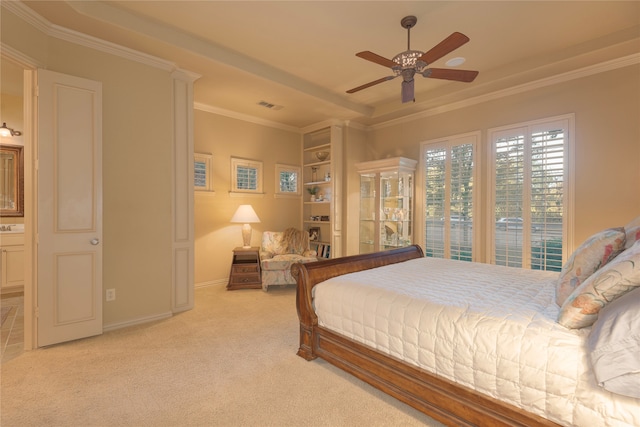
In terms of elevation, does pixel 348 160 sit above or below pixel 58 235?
above

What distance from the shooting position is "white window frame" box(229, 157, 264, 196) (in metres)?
5.11

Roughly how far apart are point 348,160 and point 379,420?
4279 mm

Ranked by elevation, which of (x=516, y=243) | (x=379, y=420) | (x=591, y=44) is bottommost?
(x=379, y=420)

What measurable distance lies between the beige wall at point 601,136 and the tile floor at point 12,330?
5.88 metres

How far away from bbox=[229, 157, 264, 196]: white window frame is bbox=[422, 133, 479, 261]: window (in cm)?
288

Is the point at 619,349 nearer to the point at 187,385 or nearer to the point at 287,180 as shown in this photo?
the point at 187,385

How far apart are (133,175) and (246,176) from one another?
2.21 metres

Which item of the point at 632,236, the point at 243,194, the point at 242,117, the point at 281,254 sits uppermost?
the point at 242,117

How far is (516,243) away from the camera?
398 cm

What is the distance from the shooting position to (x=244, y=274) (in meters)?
4.74

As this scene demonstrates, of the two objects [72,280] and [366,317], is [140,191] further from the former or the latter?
[366,317]

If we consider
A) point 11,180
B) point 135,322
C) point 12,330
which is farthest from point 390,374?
point 11,180

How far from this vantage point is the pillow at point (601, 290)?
1.24m

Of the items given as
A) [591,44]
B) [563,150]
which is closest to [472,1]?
[591,44]
